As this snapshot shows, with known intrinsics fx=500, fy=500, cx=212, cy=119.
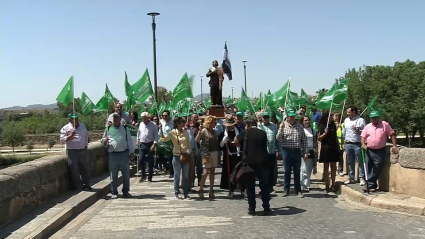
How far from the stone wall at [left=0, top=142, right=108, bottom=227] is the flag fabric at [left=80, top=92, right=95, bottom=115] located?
126 inches

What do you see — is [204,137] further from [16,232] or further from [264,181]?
[16,232]

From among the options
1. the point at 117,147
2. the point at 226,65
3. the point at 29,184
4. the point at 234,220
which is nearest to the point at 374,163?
the point at 234,220

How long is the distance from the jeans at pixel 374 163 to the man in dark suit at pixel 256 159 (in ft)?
8.01

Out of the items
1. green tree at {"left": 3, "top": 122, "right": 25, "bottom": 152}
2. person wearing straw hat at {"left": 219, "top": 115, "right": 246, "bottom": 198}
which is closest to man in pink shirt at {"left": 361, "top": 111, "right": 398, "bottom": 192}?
person wearing straw hat at {"left": 219, "top": 115, "right": 246, "bottom": 198}

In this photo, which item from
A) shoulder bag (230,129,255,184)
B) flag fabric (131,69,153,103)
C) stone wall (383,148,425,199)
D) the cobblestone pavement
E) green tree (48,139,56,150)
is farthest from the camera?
green tree (48,139,56,150)

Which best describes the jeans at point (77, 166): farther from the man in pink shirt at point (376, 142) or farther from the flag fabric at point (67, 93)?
the man in pink shirt at point (376, 142)

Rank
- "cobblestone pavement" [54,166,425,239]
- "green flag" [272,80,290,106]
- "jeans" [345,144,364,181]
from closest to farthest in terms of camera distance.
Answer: "cobblestone pavement" [54,166,425,239] → "jeans" [345,144,364,181] → "green flag" [272,80,290,106]

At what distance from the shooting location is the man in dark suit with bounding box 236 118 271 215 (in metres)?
8.48

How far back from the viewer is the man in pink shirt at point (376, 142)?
954cm

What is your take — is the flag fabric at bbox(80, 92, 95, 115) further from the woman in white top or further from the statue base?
the statue base

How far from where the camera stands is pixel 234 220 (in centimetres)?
799

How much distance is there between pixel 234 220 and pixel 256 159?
1.12 metres

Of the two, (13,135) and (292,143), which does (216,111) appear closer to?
(292,143)

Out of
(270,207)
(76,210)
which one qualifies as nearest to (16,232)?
(76,210)
